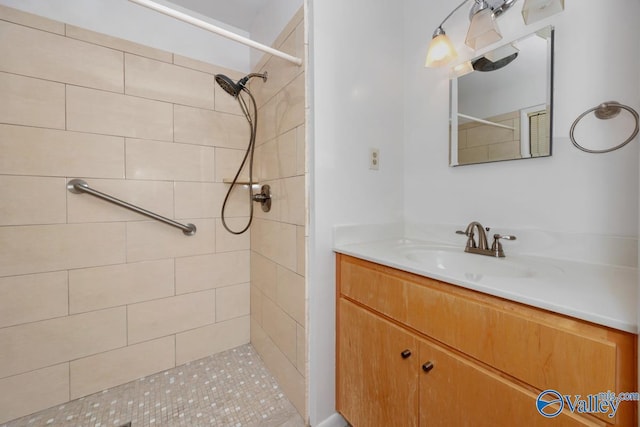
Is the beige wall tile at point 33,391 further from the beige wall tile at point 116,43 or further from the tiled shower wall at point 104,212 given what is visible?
the beige wall tile at point 116,43

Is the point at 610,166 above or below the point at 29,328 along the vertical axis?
above

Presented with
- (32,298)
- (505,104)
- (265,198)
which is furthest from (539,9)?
(32,298)

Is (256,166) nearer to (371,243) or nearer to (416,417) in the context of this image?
(371,243)

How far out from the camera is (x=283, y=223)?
1326mm

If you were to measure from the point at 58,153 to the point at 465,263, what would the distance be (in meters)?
1.97

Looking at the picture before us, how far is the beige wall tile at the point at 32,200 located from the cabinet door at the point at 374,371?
147 centimetres

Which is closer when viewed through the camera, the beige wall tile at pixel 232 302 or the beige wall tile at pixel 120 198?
the beige wall tile at pixel 120 198

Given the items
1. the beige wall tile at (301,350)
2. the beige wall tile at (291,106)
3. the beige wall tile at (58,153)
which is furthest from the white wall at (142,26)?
the beige wall tile at (301,350)

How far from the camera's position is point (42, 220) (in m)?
1.21

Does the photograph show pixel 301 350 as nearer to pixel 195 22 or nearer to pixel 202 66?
pixel 195 22

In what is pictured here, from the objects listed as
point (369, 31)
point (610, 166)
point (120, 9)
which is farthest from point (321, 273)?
point (120, 9)

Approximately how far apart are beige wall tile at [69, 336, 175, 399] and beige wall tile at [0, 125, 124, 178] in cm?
98

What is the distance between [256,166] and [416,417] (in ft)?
4.97

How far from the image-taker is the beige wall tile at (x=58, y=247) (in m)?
1.17
